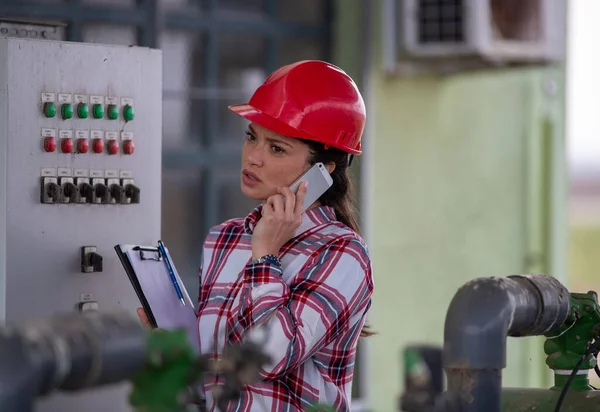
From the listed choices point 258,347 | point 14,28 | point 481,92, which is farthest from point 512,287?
point 481,92

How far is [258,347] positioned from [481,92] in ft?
17.6

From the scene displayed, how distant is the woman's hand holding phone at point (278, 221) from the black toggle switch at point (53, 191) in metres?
1.08

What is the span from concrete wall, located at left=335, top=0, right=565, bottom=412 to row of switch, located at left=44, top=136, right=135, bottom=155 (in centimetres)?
257

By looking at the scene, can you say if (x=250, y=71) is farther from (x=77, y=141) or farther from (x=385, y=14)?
(x=77, y=141)

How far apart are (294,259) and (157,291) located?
1.61 feet

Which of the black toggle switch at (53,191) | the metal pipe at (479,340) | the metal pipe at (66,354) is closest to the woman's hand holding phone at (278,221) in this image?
the metal pipe at (479,340)

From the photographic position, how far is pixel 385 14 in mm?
→ 6148

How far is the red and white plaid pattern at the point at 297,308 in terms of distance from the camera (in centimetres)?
253

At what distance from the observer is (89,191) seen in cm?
360

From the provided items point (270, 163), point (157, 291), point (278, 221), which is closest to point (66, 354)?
point (278, 221)

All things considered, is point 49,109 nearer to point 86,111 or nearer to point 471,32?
point 86,111

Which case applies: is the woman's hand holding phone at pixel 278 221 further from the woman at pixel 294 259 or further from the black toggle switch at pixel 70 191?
the black toggle switch at pixel 70 191

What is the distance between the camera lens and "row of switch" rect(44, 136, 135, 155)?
11.6 ft

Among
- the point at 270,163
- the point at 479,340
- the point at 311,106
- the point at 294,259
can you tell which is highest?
the point at 311,106
